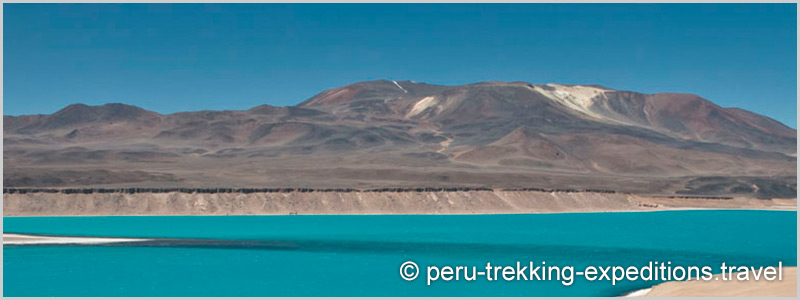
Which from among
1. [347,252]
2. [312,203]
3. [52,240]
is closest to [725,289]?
[347,252]

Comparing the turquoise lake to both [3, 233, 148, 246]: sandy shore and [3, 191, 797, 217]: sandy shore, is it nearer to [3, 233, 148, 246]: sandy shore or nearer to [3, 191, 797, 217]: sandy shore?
[3, 233, 148, 246]: sandy shore

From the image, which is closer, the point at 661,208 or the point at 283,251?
the point at 283,251

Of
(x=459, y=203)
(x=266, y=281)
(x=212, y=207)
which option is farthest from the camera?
(x=459, y=203)

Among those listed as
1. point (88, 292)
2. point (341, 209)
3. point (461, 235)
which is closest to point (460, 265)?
point (88, 292)

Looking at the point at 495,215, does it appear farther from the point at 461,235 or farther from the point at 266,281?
the point at 266,281

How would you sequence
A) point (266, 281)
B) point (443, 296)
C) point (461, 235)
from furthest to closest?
1. point (461, 235)
2. point (266, 281)
3. point (443, 296)

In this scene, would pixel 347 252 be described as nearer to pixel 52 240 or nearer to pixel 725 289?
pixel 52 240
